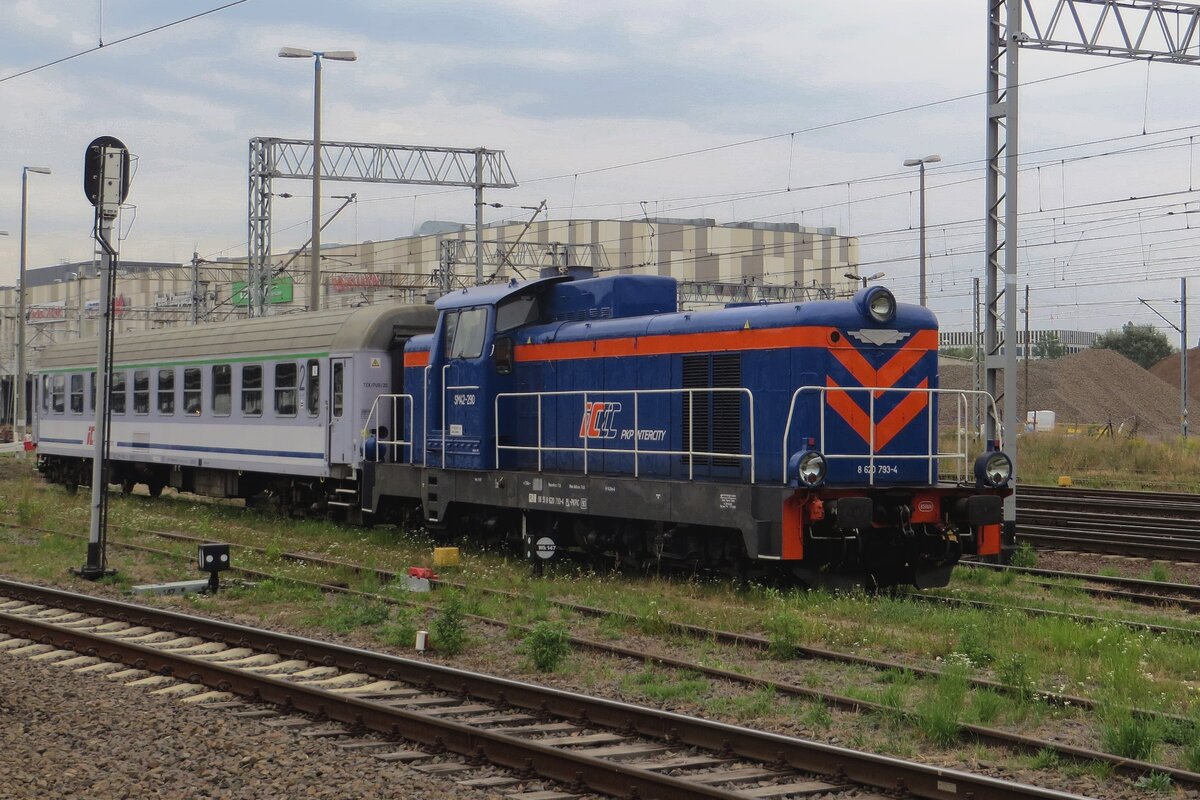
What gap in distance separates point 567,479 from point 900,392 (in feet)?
12.7

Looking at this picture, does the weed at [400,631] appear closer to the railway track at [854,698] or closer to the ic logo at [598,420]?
the railway track at [854,698]

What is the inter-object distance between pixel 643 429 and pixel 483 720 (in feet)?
21.5

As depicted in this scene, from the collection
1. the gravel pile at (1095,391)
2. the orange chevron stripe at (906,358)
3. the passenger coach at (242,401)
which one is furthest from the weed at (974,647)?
the gravel pile at (1095,391)

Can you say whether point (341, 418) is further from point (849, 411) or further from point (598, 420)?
point (849, 411)

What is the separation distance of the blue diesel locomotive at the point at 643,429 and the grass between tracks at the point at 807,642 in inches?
25.4

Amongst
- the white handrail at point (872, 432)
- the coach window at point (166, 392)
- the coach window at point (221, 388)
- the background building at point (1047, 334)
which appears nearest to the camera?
the white handrail at point (872, 432)

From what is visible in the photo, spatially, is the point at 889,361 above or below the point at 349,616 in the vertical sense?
above

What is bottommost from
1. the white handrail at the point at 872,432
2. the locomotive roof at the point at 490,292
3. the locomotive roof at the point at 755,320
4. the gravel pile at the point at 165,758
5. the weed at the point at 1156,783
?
the gravel pile at the point at 165,758

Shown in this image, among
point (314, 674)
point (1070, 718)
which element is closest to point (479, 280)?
point (314, 674)

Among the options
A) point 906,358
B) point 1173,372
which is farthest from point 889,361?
point 1173,372

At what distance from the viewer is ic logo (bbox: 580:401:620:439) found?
14524 millimetres

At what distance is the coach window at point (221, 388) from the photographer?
843 inches

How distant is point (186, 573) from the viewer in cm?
1509

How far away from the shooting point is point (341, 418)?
18516mm
